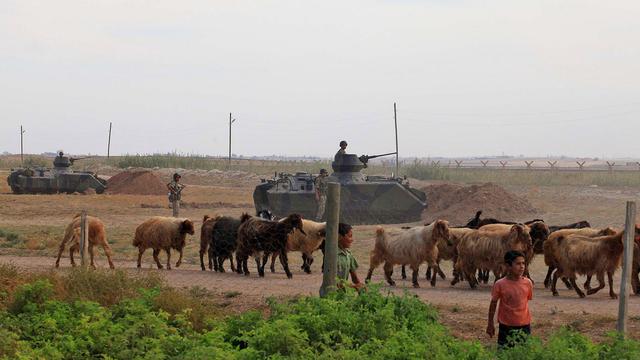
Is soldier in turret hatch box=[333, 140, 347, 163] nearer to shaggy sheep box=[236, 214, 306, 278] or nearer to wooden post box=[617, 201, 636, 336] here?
shaggy sheep box=[236, 214, 306, 278]

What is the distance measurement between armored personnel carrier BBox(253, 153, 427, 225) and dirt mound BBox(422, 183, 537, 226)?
266 centimetres

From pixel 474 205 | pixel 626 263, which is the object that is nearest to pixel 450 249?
pixel 626 263

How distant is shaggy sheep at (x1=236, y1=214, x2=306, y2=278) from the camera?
21.7m

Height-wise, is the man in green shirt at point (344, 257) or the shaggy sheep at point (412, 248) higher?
the man in green shirt at point (344, 257)

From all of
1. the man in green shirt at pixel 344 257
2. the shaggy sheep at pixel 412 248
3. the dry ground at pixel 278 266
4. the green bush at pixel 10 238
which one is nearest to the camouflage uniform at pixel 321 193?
the dry ground at pixel 278 266

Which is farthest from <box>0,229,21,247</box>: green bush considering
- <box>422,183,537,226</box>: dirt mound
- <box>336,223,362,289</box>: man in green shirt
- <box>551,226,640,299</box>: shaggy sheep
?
<box>422,183,537,226</box>: dirt mound

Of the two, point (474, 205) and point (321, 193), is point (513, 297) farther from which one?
point (474, 205)

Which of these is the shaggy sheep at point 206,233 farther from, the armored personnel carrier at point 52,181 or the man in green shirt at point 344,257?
the armored personnel carrier at point 52,181

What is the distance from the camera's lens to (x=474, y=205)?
136ft

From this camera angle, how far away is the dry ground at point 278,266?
1617 cm

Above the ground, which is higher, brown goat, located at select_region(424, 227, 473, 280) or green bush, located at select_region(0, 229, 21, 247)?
brown goat, located at select_region(424, 227, 473, 280)

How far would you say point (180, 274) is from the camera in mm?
21828

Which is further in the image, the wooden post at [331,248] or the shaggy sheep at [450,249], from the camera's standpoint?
the shaggy sheep at [450,249]

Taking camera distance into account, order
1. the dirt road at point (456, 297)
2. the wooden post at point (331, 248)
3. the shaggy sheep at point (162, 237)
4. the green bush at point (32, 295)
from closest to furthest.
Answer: the wooden post at point (331, 248) < the dirt road at point (456, 297) < the green bush at point (32, 295) < the shaggy sheep at point (162, 237)
